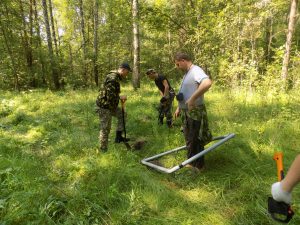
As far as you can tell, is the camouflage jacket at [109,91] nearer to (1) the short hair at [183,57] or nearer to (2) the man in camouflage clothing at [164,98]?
(1) the short hair at [183,57]

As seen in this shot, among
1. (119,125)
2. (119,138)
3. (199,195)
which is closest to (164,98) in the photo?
(119,125)

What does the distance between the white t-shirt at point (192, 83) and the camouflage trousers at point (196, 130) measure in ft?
0.51

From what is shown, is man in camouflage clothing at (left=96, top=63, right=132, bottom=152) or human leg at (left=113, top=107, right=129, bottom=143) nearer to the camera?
man in camouflage clothing at (left=96, top=63, right=132, bottom=152)

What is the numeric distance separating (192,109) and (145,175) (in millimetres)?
1409

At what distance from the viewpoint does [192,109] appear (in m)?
4.69

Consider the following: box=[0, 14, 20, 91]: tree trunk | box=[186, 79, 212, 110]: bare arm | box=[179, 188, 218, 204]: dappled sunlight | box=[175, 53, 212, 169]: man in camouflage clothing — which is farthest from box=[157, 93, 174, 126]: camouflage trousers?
box=[0, 14, 20, 91]: tree trunk

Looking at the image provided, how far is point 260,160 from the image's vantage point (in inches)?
190

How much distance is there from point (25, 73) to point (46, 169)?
1475cm

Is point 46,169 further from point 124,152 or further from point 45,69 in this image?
point 45,69

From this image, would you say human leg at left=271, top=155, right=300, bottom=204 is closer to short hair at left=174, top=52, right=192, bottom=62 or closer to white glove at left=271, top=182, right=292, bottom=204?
white glove at left=271, top=182, right=292, bottom=204

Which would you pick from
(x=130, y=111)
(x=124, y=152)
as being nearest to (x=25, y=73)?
(x=130, y=111)

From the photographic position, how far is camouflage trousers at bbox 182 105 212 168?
15.5ft

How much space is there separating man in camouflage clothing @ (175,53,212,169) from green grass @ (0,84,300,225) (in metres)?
0.50

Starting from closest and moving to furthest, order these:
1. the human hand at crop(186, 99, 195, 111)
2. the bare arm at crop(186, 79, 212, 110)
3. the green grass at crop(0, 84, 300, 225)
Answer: the green grass at crop(0, 84, 300, 225), the bare arm at crop(186, 79, 212, 110), the human hand at crop(186, 99, 195, 111)
